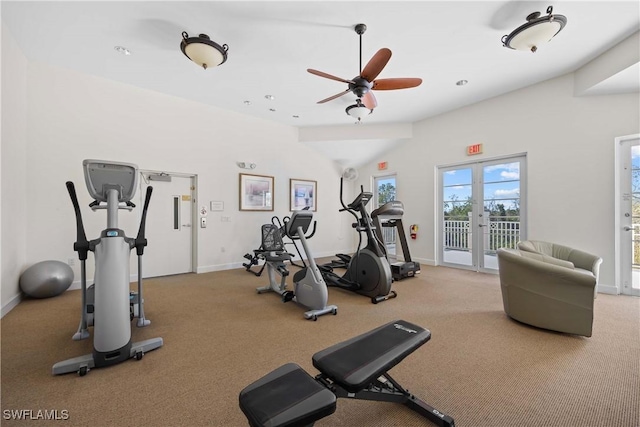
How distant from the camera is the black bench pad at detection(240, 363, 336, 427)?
0.99 m

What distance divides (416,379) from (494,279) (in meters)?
3.71

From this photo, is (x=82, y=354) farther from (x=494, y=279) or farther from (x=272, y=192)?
(x=494, y=279)

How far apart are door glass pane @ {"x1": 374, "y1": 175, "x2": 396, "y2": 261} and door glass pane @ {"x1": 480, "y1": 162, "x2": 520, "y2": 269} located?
7.15ft

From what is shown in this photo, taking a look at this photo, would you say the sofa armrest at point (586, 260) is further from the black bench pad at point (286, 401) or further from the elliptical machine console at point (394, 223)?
the black bench pad at point (286, 401)

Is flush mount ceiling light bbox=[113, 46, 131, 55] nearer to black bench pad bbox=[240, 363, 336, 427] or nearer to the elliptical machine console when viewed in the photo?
the elliptical machine console

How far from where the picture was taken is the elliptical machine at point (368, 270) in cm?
358

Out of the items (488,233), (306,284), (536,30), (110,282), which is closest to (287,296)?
(306,284)

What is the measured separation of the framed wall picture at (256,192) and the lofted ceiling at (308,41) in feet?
5.72

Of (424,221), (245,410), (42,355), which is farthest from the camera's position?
(424,221)

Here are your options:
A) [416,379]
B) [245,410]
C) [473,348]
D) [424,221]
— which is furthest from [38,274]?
[424,221]

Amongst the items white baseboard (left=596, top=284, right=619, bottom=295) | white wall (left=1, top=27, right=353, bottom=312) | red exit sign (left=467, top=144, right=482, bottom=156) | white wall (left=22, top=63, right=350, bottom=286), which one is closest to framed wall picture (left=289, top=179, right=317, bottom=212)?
white wall (left=22, top=63, right=350, bottom=286)

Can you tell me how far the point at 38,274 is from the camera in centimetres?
348

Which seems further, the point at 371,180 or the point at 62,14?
the point at 371,180

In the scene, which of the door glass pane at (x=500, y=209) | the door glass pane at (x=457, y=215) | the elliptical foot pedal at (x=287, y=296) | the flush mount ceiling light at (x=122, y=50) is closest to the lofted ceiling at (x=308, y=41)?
the flush mount ceiling light at (x=122, y=50)
